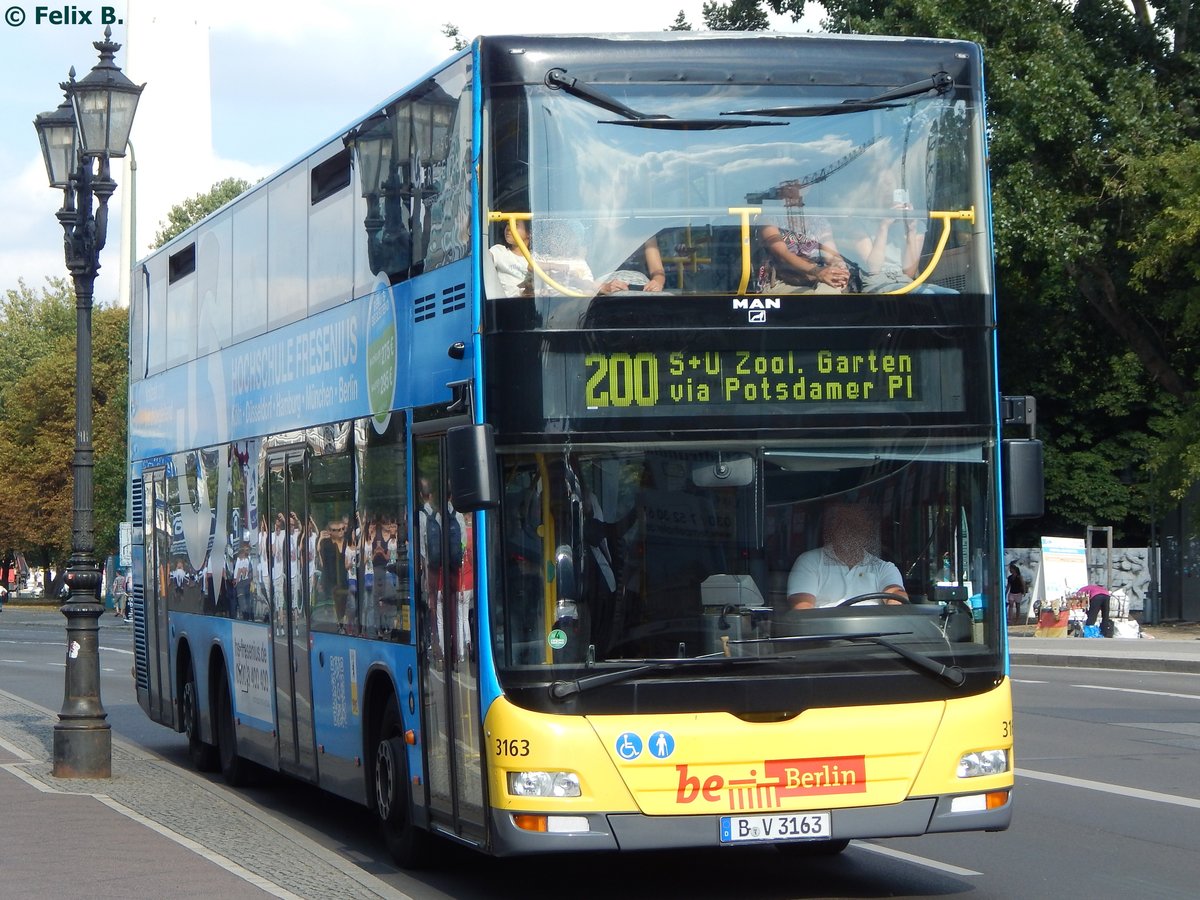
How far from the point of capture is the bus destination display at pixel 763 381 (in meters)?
8.39

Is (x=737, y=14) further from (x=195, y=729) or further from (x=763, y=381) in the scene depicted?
(x=763, y=381)

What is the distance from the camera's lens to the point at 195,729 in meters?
15.8

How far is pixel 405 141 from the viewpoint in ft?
33.3

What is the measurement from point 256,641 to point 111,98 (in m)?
4.64

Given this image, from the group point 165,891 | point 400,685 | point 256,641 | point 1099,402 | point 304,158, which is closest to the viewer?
point 165,891

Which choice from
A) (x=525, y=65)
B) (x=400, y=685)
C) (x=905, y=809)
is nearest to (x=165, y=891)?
(x=400, y=685)

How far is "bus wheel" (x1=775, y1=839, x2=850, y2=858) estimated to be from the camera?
1049cm

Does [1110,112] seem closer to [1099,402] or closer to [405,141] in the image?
[1099,402]

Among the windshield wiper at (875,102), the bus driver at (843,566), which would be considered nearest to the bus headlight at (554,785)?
the bus driver at (843,566)

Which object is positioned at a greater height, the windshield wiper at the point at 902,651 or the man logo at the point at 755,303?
the man logo at the point at 755,303

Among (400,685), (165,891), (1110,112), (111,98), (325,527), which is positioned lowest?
(165,891)

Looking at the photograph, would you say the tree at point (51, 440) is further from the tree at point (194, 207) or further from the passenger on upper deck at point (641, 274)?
the passenger on upper deck at point (641, 274)

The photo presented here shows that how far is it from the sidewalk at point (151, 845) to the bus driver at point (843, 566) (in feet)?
8.08

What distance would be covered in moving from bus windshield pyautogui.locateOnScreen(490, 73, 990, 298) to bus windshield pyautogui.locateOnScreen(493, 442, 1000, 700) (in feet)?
2.63
